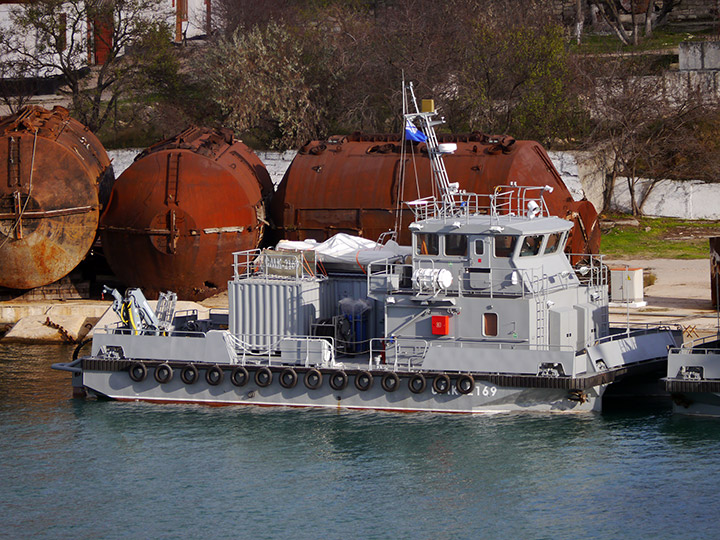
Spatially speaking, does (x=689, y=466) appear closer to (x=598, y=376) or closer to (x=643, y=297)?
(x=598, y=376)

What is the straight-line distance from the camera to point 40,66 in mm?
50219

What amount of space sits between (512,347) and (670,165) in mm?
24948

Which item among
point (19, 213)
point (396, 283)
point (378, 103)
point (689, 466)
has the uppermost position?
point (378, 103)

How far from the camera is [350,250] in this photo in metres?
24.6

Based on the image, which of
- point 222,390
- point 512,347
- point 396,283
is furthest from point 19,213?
point 512,347

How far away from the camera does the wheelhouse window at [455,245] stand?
72.8 feet

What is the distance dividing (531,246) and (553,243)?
0.85m

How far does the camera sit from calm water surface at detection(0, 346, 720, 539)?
16.9 meters

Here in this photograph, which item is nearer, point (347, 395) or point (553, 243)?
point (347, 395)

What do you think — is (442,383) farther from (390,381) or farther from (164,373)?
(164,373)

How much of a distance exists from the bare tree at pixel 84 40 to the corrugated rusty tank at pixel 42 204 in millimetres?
16857

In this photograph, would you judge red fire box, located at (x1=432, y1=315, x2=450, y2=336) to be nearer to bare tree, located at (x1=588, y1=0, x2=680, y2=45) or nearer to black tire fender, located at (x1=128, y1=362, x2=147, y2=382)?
black tire fender, located at (x1=128, y1=362, x2=147, y2=382)

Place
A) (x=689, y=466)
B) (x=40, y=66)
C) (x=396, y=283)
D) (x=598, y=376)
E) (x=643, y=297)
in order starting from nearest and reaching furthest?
1. (x=689, y=466)
2. (x=598, y=376)
3. (x=396, y=283)
4. (x=643, y=297)
5. (x=40, y=66)

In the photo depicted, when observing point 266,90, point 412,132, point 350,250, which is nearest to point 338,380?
point 350,250
